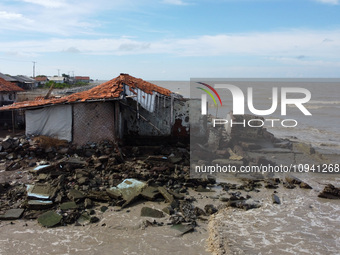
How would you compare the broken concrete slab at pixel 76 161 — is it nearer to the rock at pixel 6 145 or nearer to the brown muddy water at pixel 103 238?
the rock at pixel 6 145

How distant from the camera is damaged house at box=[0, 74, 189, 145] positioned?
1310 cm

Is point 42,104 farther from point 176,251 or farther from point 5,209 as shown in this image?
point 176,251

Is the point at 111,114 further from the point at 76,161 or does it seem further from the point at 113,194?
the point at 113,194

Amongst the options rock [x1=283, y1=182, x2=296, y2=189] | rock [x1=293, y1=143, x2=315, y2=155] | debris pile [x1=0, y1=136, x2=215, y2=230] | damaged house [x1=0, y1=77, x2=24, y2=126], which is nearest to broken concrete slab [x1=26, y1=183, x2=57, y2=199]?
debris pile [x1=0, y1=136, x2=215, y2=230]

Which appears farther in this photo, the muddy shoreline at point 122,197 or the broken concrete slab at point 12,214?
the broken concrete slab at point 12,214

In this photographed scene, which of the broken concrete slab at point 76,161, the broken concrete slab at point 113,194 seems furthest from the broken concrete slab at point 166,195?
the broken concrete slab at point 76,161

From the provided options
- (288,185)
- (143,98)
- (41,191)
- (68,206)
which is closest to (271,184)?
(288,185)

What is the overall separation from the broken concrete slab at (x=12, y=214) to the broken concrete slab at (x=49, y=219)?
0.56 m

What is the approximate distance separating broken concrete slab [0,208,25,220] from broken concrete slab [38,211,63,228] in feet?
1.85

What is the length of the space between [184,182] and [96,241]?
13.1ft

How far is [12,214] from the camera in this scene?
316 inches

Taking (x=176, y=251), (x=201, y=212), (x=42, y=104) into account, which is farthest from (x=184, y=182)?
(x=42, y=104)

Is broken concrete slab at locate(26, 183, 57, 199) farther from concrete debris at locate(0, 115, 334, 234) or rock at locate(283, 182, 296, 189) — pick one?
rock at locate(283, 182, 296, 189)

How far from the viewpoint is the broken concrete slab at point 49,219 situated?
7.71 meters
